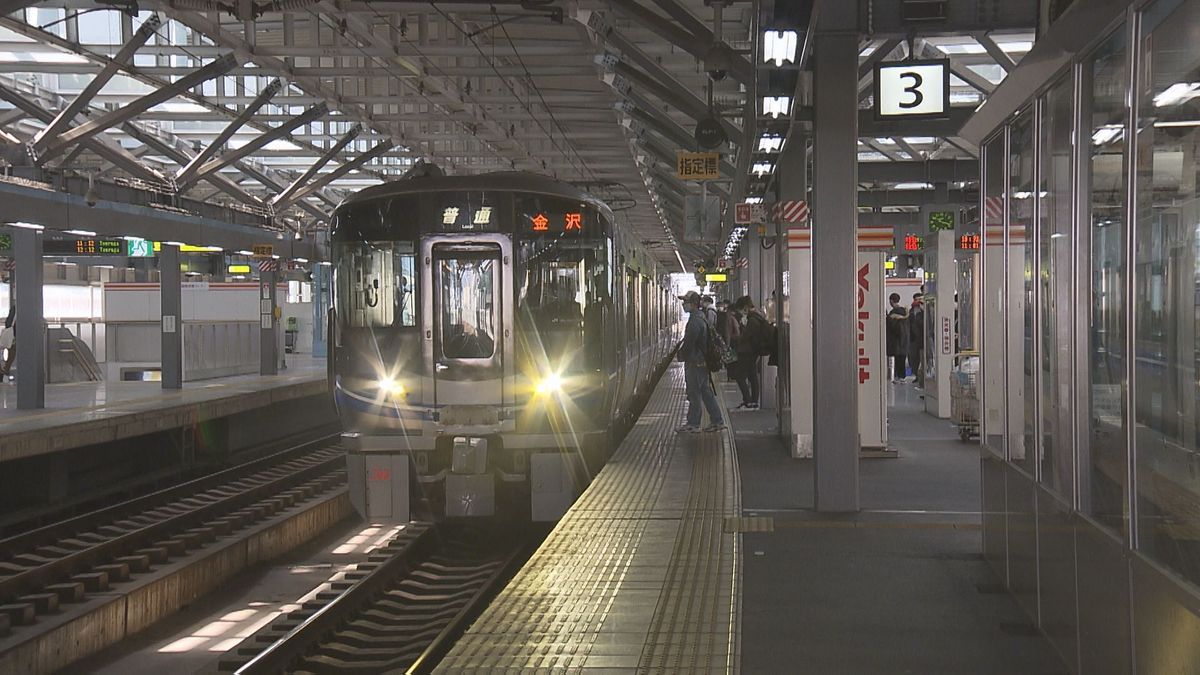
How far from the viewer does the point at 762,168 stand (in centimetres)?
1416

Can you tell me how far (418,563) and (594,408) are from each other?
1.96 metres

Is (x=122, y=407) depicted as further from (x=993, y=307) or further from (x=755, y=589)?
(x=993, y=307)

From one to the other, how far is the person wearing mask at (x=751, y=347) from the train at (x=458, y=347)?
6740 mm

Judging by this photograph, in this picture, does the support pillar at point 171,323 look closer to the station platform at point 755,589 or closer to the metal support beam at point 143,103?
the metal support beam at point 143,103

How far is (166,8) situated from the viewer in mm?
12164

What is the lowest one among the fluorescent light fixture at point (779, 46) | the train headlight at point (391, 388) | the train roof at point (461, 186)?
the train headlight at point (391, 388)

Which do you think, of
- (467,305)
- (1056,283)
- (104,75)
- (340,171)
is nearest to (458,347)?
(467,305)

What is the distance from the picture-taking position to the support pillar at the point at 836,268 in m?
9.18

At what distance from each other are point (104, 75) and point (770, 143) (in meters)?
8.25

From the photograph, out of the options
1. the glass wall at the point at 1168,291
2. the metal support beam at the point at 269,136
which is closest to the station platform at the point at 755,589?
the glass wall at the point at 1168,291

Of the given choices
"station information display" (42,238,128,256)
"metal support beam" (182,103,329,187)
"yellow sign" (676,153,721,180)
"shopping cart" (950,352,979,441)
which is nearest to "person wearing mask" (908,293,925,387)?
"yellow sign" (676,153,721,180)

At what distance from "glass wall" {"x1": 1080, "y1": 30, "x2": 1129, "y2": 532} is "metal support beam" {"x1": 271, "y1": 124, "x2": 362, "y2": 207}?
1837cm

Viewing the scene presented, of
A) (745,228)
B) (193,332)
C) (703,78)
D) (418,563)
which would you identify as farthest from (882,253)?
(193,332)

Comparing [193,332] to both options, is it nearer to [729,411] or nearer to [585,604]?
[729,411]
